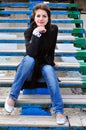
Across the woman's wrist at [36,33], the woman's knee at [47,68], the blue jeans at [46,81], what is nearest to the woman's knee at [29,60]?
the blue jeans at [46,81]

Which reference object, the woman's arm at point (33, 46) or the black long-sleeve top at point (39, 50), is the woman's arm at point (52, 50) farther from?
the woman's arm at point (33, 46)

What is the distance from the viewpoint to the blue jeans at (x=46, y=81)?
9.32ft

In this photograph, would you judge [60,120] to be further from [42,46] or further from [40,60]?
[42,46]

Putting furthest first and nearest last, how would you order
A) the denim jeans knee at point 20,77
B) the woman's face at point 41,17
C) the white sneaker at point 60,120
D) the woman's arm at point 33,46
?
the woman's face at point 41,17
the woman's arm at point 33,46
the denim jeans knee at point 20,77
the white sneaker at point 60,120

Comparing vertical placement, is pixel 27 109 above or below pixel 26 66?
below

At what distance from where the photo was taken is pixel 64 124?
9.12ft

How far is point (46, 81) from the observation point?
2.95 m

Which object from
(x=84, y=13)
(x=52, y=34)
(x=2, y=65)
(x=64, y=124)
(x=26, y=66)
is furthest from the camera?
(x=84, y=13)

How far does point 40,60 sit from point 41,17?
418 millimetres

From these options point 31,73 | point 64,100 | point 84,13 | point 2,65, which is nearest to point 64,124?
point 64,100

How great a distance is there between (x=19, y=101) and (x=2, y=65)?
78 cm

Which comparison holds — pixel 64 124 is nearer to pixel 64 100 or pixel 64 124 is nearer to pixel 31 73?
pixel 64 100

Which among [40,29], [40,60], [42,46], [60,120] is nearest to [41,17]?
[40,29]

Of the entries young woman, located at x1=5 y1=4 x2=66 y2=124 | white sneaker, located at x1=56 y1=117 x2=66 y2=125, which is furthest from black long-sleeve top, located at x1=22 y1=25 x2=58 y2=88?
white sneaker, located at x1=56 y1=117 x2=66 y2=125
